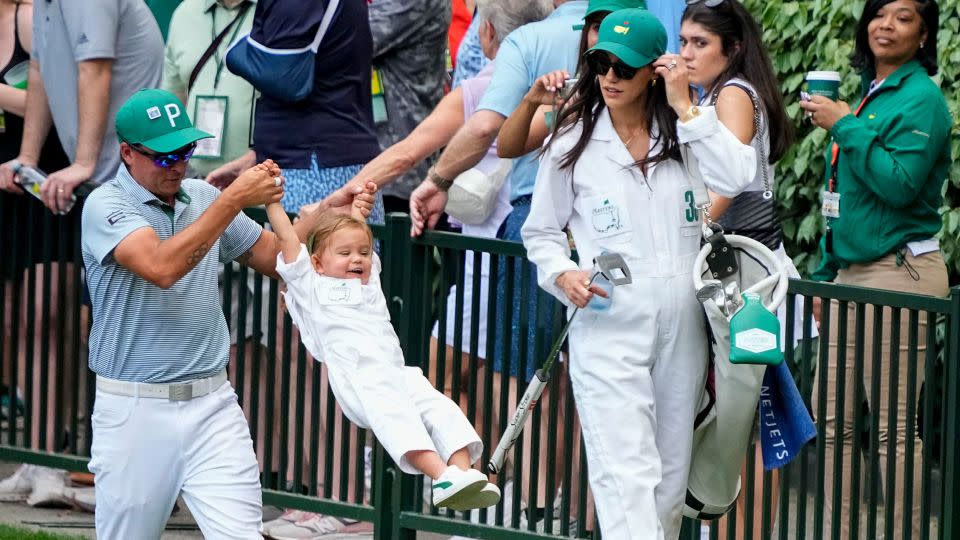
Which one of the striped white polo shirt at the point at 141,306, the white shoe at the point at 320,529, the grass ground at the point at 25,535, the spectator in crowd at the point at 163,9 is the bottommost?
the grass ground at the point at 25,535

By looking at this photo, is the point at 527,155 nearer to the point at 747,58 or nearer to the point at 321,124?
the point at 321,124

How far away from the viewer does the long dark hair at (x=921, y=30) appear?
24.0 feet

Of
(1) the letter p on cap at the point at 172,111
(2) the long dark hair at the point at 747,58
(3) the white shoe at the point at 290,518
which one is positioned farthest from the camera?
(3) the white shoe at the point at 290,518

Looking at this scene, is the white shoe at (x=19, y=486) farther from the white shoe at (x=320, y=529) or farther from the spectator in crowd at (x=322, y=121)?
the spectator in crowd at (x=322, y=121)

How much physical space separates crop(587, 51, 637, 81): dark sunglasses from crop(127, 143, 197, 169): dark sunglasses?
1330mm

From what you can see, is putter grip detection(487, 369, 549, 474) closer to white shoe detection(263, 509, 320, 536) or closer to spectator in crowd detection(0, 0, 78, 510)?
white shoe detection(263, 509, 320, 536)

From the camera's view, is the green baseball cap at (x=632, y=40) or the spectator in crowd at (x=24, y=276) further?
the spectator in crowd at (x=24, y=276)

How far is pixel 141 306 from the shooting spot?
5973mm

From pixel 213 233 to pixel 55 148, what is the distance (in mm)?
2990

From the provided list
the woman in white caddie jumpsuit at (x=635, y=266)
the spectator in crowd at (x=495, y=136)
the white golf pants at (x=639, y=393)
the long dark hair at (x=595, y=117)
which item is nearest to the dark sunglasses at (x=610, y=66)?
the woman in white caddie jumpsuit at (x=635, y=266)

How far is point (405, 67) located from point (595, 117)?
2.96 metres

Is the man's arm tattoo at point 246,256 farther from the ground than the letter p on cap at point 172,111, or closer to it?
closer to it

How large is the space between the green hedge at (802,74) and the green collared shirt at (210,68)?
8.48 ft

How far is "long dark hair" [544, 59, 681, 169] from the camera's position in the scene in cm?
589
